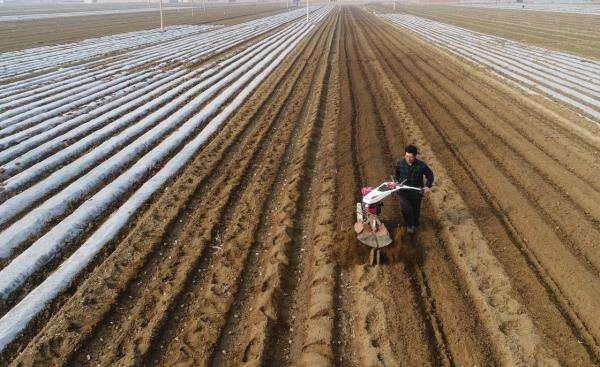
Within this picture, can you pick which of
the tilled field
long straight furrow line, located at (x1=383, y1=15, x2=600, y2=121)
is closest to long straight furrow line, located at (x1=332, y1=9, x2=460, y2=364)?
the tilled field

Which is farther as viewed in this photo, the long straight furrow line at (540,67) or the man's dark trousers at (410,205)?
the long straight furrow line at (540,67)

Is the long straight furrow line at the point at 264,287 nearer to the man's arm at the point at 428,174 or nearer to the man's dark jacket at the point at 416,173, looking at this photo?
→ the man's dark jacket at the point at 416,173

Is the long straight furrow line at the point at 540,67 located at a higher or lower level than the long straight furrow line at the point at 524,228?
Result: higher

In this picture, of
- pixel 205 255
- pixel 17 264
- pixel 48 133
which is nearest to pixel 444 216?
pixel 205 255

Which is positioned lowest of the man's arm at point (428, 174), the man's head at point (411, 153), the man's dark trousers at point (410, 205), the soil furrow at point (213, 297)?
the soil furrow at point (213, 297)

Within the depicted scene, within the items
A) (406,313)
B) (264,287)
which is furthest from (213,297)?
(406,313)

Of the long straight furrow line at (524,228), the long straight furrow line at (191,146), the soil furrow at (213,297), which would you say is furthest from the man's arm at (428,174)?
the long straight furrow line at (191,146)

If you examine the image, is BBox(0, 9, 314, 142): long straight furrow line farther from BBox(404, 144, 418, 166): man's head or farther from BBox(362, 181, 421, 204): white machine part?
BBox(404, 144, 418, 166): man's head
